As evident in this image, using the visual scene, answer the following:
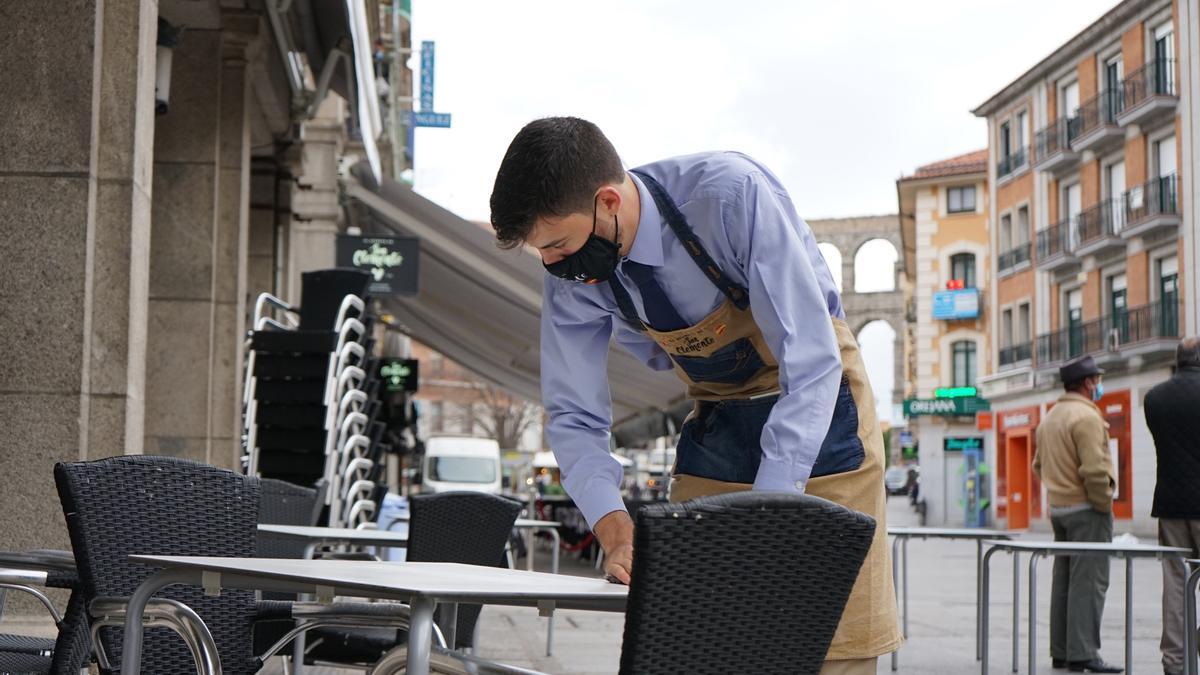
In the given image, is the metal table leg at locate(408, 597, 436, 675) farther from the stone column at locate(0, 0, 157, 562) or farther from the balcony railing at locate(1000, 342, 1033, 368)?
the balcony railing at locate(1000, 342, 1033, 368)

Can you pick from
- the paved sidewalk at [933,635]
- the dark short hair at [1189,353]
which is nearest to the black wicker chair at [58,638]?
the paved sidewalk at [933,635]

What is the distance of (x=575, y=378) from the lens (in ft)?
10.3

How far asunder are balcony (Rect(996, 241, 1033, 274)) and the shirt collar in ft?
155

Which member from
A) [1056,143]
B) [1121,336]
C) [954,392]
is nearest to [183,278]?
[1121,336]

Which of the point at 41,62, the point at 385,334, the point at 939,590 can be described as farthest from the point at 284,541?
the point at 385,334

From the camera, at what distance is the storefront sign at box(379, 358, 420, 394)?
25.6 m

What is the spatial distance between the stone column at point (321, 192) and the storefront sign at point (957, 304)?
44.3m

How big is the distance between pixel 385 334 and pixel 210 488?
35.9m

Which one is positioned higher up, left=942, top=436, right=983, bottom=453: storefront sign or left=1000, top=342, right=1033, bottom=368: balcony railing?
left=1000, top=342, right=1033, bottom=368: balcony railing

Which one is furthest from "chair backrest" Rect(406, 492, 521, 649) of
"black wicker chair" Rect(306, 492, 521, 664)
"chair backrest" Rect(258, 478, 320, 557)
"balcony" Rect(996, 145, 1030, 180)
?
"balcony" Rect(996, 145, 1030, 180)

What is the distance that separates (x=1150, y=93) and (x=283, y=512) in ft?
120

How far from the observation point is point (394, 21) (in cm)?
2319

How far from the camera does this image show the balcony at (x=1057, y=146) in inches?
1757

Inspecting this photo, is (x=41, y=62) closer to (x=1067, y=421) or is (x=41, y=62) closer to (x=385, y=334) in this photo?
(x=1067, y=421)
